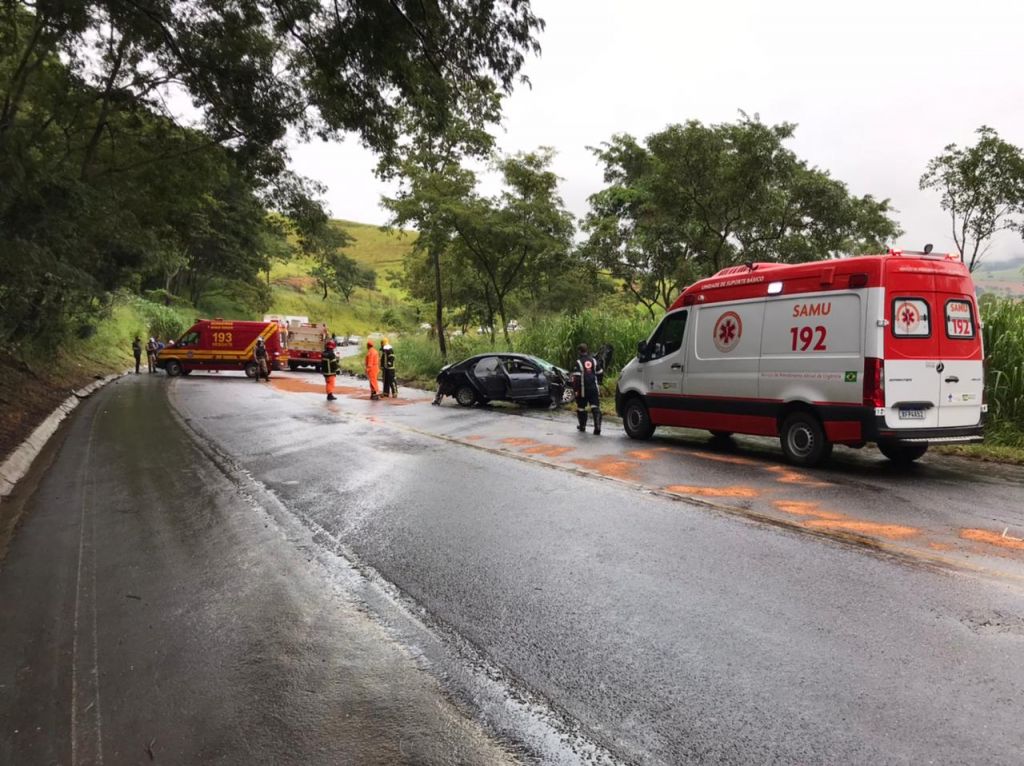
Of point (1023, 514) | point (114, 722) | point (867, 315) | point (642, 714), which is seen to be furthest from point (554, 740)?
point (867, 315)

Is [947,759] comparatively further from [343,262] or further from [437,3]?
[343,262]

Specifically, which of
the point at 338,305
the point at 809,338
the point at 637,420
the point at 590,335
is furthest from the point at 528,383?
the point at 338,305

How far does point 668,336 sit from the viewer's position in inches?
412

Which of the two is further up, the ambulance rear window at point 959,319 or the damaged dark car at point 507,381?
the ambulance rear window at point 959,319

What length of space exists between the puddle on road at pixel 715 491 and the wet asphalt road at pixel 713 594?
7 cm

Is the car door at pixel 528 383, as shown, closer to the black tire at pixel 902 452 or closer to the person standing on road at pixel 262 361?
the black tire at pixel 902 452

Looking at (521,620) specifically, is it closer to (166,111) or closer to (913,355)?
(913,355)

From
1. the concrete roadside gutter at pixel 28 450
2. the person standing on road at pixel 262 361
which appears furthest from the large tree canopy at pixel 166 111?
the person standing on road at pixel 262 361

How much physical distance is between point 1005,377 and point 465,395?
37.1ft

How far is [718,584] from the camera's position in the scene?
420 cm

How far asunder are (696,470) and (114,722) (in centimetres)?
656

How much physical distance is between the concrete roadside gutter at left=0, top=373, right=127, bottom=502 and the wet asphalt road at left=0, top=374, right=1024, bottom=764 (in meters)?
1.39

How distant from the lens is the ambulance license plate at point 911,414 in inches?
Result: 296

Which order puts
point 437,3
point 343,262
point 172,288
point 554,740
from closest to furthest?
point 554,740, point 437,3, point 172,288, point 343,262
